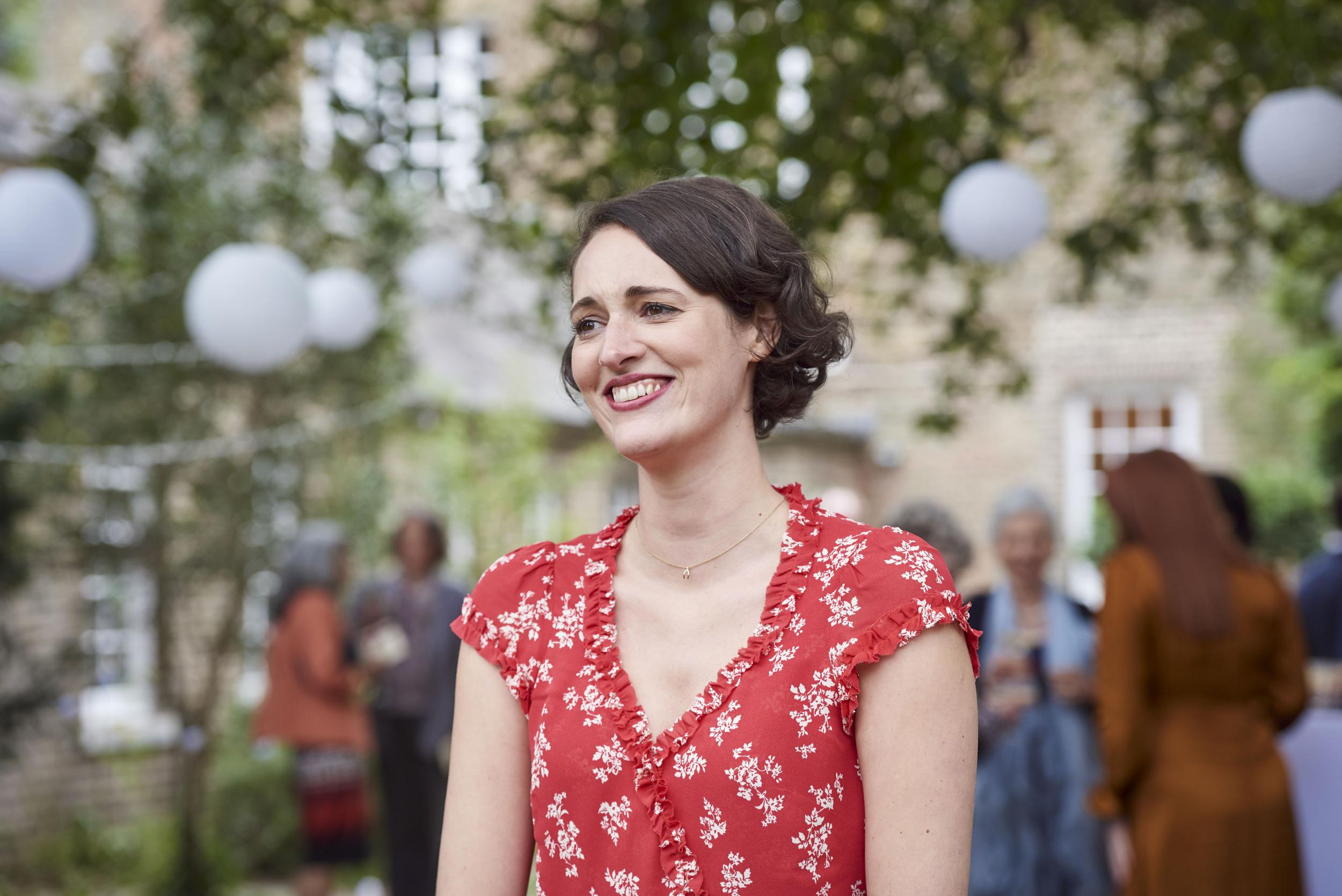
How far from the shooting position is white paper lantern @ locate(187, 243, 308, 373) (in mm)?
5234

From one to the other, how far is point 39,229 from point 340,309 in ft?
6.07

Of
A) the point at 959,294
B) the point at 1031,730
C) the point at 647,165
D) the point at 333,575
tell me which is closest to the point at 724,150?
the point at 647,165

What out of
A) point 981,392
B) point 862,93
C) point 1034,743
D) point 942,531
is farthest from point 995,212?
point 981,392

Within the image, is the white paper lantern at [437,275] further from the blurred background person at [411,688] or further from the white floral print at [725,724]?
the white floral print at [725,724]

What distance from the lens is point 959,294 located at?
15211 mm

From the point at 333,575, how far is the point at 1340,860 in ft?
13.9

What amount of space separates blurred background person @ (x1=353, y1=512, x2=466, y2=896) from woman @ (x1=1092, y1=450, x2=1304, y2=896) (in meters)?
3.13

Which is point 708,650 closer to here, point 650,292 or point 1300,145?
point 650,292

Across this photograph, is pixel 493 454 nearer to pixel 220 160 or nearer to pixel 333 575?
pixel 220 160

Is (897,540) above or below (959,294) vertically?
below

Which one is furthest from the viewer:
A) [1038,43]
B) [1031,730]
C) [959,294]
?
[959,294]

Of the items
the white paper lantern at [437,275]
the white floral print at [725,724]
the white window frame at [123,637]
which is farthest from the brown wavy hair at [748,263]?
the white window frame at [123,637]

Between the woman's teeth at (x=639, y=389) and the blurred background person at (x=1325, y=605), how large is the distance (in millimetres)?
4621

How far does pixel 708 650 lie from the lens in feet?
5.63
